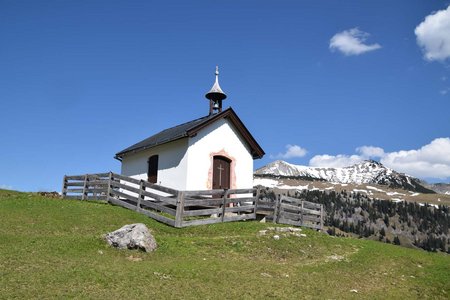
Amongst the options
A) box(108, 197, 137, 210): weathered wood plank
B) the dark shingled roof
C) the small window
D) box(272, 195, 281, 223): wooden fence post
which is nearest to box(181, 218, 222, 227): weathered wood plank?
box(272, 195, 281, 223): wooden fence post

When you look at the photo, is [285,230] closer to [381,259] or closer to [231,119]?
[381,259]

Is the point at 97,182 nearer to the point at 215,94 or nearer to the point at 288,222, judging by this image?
the point at 215,94

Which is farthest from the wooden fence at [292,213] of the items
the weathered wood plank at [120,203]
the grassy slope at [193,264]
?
the weathered wood plank at [120,203]

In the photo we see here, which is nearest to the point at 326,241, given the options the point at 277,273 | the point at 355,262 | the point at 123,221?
the point at 355,262

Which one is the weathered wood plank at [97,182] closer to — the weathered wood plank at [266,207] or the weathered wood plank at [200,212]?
the weathered wood plank at [200,212]

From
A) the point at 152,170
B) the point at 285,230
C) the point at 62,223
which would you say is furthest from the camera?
the point at 152,170

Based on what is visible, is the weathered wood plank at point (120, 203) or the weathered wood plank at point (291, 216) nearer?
the weathered wood plank at point (120, 203)

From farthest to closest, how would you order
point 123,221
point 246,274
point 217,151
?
1. point 217,151
2. point 123,221
3. point 246,274

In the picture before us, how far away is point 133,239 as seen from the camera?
508 inches

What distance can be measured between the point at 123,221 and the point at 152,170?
1084 centimetres

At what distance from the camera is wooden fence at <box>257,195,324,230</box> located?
2302 centimetres

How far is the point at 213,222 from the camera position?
2030 centimetres

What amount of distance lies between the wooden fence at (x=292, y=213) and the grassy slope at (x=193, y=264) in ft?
13.2

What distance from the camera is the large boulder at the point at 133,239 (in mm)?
12867
